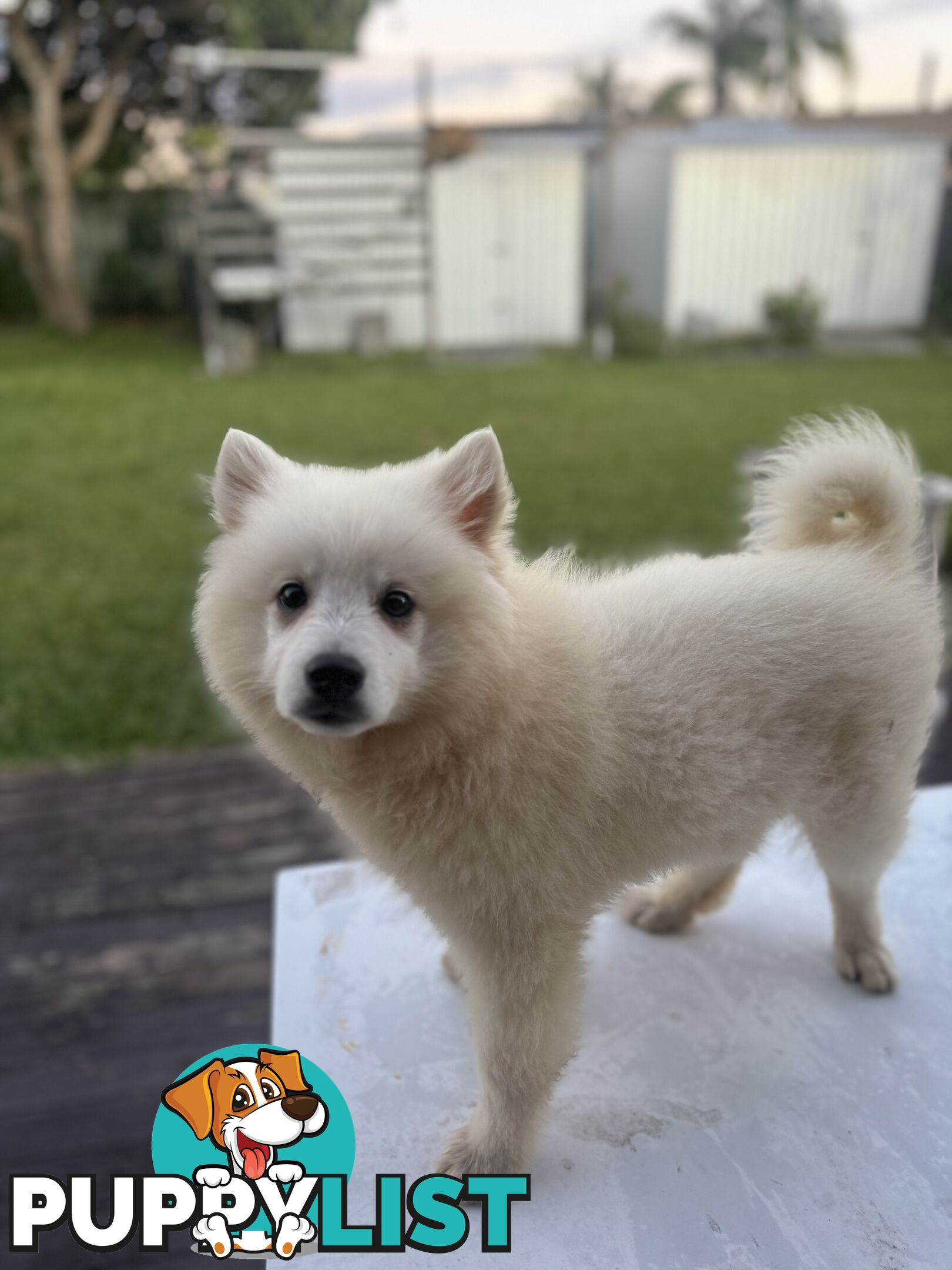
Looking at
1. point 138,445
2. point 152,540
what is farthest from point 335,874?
point 138,445

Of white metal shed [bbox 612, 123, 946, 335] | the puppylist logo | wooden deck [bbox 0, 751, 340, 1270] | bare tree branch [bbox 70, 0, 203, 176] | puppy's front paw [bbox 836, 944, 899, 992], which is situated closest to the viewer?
the puppylist logo

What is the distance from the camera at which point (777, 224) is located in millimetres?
13586

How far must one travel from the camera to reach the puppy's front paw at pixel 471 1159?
1494 mm

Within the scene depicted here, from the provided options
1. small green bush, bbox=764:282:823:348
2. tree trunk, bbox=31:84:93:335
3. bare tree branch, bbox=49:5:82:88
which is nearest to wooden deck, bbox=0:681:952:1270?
small green bush, bbox=764:282:823:348

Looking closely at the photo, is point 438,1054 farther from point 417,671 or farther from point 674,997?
point 417,671

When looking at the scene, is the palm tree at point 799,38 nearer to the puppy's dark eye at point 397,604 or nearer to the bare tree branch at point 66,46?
the bare tree branch at point 66,46

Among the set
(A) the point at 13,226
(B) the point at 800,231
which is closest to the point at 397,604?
(A) the point at 13,226

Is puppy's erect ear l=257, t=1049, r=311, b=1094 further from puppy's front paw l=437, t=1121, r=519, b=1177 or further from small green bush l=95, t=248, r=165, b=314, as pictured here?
small green bush l=95, t=248, r=165, b=314

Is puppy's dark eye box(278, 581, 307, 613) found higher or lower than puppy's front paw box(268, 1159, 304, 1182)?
higher

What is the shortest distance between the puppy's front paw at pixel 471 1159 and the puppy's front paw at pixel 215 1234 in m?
0.35

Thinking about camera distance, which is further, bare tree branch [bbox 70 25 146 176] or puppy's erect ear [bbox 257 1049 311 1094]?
bare tree branch [bbox 70 25 146 176]

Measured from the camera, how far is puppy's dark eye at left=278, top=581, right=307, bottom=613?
3.99ft

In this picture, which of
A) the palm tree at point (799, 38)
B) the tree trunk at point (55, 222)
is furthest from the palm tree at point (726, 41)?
the tree trunk at point (55, 222)

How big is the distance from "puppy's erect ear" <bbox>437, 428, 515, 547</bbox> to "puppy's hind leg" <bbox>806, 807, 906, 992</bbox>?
2.93 ft
